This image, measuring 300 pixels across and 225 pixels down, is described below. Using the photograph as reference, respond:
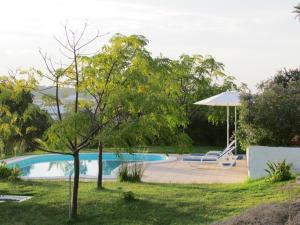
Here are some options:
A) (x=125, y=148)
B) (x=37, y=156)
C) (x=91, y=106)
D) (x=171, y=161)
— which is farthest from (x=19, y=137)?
(x=37, y=156)

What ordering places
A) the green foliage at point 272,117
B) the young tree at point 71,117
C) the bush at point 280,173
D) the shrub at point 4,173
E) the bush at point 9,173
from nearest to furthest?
the young tree at point 71,117
the bush at point 280,173
the green foliage at point 272,117
the bush at point 9,173
the shrub at point 4,173

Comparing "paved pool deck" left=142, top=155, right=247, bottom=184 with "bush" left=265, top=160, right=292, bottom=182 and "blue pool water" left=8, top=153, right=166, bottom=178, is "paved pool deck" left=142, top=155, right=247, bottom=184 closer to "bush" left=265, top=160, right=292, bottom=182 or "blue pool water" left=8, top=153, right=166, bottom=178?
"blue pool water" left=8, top=153, right=166, bottom=178

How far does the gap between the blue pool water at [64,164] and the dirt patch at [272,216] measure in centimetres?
1197

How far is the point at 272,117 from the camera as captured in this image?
15.2 metres

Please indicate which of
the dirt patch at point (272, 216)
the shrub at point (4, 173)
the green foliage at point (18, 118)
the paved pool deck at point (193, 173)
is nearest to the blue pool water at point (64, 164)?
the paved pool deck at point (193, 173)

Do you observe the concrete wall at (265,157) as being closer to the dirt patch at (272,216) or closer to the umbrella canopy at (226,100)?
the umbrella canopy at (226,100)

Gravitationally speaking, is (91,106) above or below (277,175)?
above

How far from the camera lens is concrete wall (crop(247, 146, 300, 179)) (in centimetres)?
1416

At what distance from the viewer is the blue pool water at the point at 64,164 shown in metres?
19.5

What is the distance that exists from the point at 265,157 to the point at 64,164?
10.4 metres

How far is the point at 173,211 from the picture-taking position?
10.7 metres

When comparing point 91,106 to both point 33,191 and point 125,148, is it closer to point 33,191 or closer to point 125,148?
point 125,148

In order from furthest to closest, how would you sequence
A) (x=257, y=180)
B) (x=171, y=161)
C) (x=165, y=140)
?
(x=171, y=161)
(x=257, y=180)
(x=165, y=140)

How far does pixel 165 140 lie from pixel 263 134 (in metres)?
5.28
